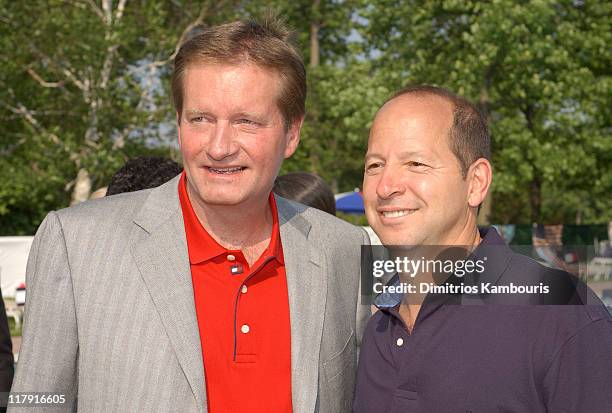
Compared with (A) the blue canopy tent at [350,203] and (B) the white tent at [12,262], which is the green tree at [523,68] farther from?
(B) the white tent at [12,262]

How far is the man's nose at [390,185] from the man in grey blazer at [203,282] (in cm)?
49

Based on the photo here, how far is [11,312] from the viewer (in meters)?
13.3

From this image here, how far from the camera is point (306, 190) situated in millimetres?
5316

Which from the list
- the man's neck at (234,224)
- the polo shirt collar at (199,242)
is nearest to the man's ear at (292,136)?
the man's neck at (234,224)

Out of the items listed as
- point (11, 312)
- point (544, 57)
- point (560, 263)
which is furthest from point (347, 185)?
point (560, 263)

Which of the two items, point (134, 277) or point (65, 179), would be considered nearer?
point (134, 277)

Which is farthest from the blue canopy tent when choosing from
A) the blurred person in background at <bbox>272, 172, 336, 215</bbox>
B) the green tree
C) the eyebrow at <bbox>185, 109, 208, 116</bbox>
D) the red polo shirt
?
the eyebrow at <bbox>185, 109, 208, 116</bbox>

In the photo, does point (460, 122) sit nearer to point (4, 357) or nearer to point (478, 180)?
point (478, 180)

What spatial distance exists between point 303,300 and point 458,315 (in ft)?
2.30

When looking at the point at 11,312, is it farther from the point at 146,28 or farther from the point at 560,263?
the point at 560,263

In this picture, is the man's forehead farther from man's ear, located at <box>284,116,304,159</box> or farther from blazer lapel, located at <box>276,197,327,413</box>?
blazer lapel, located at <box>276,197,327,413</box>

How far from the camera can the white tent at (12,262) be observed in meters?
13.7

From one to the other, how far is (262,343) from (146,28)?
61.6 feet

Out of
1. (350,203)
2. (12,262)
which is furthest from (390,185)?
(350,203)
